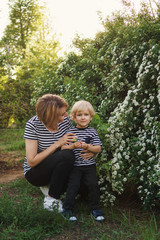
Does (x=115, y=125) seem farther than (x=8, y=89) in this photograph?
No

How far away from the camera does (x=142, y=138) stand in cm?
305

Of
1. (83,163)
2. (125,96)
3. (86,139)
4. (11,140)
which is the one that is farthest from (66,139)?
(11,140)

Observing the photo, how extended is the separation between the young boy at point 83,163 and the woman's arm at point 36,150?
66 millimetres

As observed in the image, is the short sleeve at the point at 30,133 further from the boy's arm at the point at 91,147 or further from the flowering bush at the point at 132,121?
the flowering bush at the point at 132,121

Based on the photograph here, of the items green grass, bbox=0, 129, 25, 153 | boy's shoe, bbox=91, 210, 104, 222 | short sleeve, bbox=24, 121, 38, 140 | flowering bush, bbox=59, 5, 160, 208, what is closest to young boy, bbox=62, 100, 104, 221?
boy's shoe, bbox=91, 210, 104, 222

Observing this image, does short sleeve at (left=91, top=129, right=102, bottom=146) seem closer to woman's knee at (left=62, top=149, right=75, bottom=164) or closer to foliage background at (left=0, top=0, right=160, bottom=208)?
foliage background at (left=0, top=0, right=160, bottom=208)

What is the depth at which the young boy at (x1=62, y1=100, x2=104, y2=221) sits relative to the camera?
9.74ft

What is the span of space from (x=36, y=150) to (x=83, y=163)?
1.76ft

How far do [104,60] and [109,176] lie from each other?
6.32 ft

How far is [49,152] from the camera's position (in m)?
3.07

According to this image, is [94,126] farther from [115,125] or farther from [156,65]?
[156,65]

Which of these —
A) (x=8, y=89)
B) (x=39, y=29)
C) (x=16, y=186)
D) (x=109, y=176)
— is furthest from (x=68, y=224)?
(x=39, y=29)

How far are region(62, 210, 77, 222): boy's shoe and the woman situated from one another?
0.12 meters

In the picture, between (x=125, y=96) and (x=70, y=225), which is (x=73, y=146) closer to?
(x=70, y=225)
